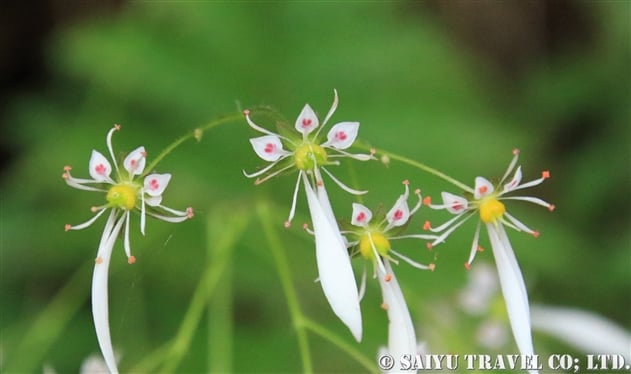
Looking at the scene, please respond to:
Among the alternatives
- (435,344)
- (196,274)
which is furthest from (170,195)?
(435,344)

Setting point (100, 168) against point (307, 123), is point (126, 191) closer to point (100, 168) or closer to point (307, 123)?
point (100, 168)

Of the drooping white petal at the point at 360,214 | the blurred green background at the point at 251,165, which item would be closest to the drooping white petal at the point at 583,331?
the blurred green background at the point at 251,165

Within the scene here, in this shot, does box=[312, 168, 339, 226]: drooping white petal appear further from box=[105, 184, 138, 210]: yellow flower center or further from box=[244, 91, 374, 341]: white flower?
box=[105, 184, 138, 210]: yellow flower center

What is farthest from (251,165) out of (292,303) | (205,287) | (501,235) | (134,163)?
(501,235)

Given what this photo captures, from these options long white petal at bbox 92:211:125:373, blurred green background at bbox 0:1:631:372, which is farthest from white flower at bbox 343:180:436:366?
blurred green background at bbox 0:1:631:372

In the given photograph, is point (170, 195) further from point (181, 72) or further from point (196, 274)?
point (181, 72)

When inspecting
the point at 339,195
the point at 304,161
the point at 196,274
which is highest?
the point at 339,195

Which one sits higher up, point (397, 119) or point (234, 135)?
point (397, 119)
